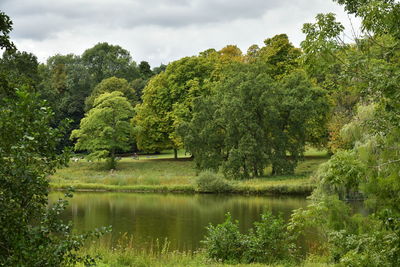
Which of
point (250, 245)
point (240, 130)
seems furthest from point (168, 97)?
point (250, 245)

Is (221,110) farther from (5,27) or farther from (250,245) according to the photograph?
(5,27)

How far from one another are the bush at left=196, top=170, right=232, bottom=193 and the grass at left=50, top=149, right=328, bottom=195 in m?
0.44

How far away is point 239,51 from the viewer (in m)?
49.4

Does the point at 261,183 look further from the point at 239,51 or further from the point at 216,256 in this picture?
the point at 239,51

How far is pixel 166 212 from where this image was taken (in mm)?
22281

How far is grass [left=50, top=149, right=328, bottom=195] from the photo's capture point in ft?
94.8

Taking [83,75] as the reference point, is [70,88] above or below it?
below

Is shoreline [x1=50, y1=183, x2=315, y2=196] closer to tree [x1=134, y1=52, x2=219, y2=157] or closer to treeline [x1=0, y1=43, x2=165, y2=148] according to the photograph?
tree [x1=134, y1=52, x2=219, y2=157]

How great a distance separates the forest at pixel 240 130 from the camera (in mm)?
4254

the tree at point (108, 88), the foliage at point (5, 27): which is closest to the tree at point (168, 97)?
the tree at point (108, 88)

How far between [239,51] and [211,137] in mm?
17867

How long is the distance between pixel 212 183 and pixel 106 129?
14338mm

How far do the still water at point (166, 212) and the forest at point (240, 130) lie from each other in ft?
6.08

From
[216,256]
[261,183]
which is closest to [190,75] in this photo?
[261,183]
